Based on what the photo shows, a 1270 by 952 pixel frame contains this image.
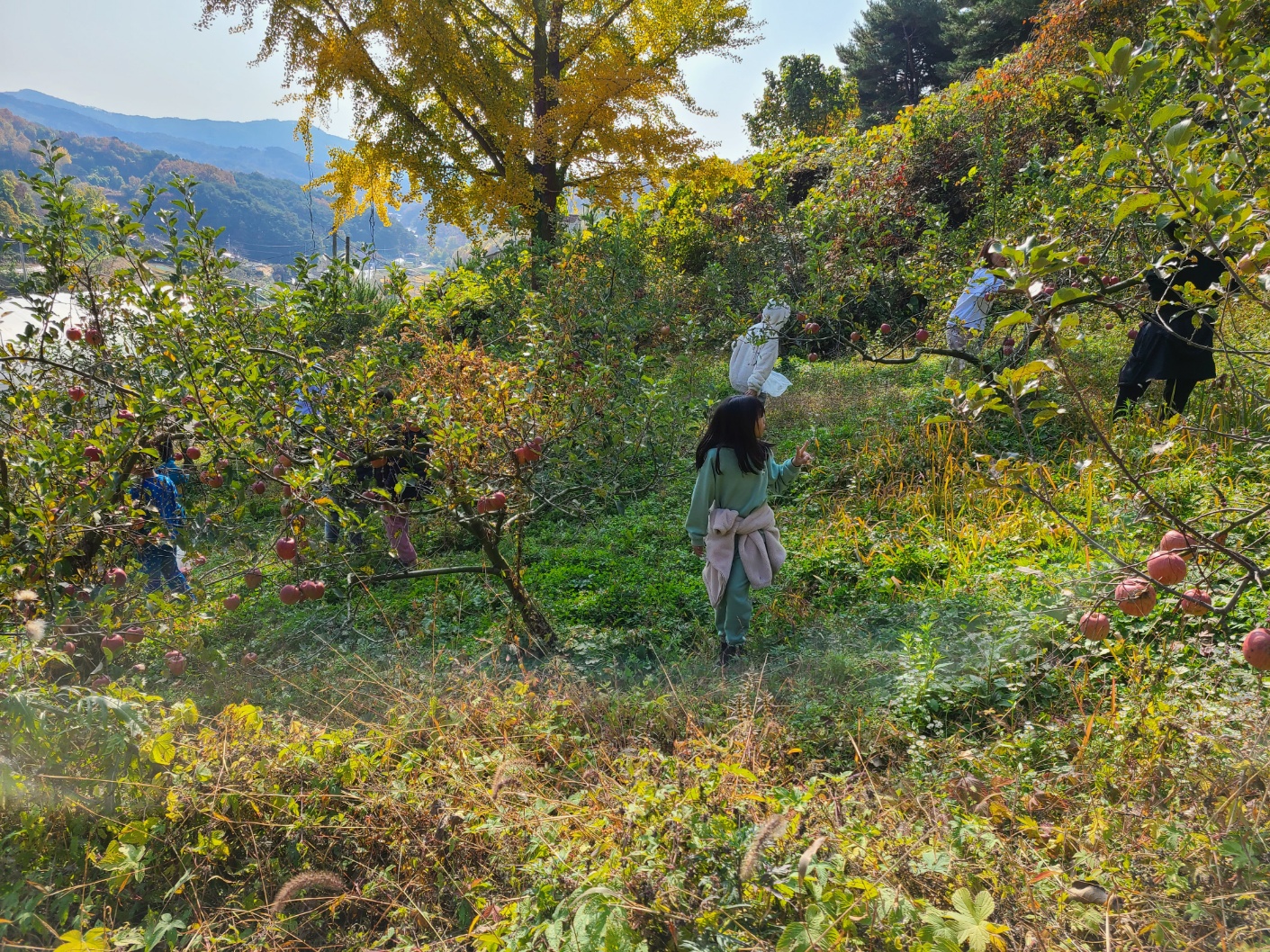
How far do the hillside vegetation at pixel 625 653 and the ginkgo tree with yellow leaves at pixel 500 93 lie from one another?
8113 millimetres

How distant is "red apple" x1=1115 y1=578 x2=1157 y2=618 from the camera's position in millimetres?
1699

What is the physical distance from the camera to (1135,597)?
67.1 inches

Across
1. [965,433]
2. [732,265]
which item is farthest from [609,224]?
[965,433]

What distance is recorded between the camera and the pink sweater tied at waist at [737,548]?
12.7ft

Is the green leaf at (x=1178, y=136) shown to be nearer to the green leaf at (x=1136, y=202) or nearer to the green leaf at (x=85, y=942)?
the green leaf at (x=1136, y=202)

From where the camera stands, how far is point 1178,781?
85.7 inches

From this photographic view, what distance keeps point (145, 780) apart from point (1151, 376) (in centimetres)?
633

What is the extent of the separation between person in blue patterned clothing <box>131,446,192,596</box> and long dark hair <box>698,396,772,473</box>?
9.54 ft

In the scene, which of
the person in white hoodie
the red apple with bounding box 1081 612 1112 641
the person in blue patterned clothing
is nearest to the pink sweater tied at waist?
the red apple with bounding box 1081 612 1112 641

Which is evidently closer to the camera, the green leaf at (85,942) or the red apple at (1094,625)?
the green leaf at (85,942)

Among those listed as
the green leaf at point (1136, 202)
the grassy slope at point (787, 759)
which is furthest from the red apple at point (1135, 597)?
the green leaf at point (1136, 202)

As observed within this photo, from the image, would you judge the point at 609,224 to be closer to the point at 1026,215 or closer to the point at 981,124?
the point at 1026,215

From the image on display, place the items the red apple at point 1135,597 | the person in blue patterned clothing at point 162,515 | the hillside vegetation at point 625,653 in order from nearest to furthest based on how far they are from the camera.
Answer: the red apple at point 1135,597, the hillside vegetation at point 625,653, the person in blue patterned clothing at point 162,515

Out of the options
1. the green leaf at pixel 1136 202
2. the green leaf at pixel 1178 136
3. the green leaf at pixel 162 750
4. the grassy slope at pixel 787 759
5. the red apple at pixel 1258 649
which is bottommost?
the grassy slope at pixel 787 759
